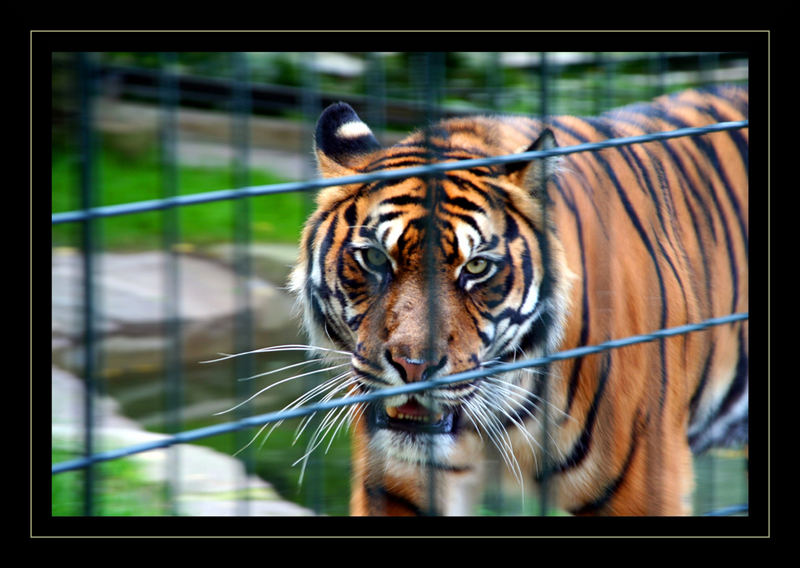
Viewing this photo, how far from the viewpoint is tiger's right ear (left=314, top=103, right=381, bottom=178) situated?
89.7 inches

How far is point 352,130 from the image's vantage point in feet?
7.55

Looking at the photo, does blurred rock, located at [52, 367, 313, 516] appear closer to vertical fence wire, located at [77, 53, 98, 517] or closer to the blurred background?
the blurred background

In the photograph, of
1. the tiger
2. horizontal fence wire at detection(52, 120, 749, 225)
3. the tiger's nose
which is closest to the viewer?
horizontal fence wire at detection(52, 120, 749, 225)

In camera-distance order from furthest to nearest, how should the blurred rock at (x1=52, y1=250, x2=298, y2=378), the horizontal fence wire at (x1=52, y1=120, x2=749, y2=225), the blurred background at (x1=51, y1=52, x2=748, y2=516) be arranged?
the blurred rock at (x1=52, y1=250, x2=298, y2=378), the blurred background at (x1=51, y1=52, x2=748, y2=516), the horizontal fence wire at (x1=52, y1=120, x2=749, y2=225)

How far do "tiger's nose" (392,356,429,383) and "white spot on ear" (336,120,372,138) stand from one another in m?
0.64

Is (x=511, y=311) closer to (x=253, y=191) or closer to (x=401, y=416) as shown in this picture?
(x=401, y=416)

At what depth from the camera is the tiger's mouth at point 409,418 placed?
2.02 metres

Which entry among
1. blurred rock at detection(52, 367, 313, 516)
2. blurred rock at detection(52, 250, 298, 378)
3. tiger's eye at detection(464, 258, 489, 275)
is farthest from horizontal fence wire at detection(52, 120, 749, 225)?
blurred rock at detection(52, 250, 298, 378)

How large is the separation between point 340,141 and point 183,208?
249 centimetres

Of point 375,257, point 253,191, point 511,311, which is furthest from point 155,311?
point 253,191
